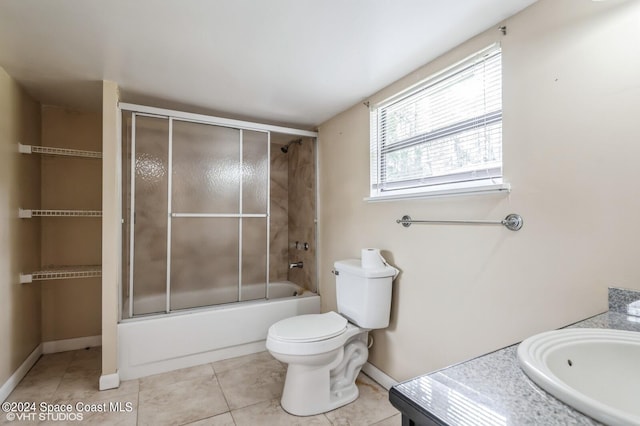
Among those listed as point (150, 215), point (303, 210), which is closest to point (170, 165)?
point (150, 215)

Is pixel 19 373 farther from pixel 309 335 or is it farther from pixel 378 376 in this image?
pixel 378 376

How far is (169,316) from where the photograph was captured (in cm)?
235

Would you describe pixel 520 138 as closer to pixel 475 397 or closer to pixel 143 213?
pixel 475 397

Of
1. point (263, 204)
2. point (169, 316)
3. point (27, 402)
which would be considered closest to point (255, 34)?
point (263, 204)

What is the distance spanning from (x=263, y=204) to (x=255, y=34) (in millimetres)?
1556

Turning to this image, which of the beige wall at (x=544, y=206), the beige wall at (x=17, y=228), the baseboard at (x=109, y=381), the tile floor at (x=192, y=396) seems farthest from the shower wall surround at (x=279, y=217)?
the beige wall at (x=17, y=228)

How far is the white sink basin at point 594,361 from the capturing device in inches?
27.1

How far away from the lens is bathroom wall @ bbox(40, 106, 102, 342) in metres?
→ 2.64

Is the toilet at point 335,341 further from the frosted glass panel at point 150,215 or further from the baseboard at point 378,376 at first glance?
the frosted glass panel at point 150,215

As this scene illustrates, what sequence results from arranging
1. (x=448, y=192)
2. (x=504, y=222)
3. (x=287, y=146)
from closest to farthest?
(x=504, y=222), (x=448, y=192), (x=287, y=146)

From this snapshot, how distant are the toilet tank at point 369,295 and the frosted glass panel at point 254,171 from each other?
116 centimetres

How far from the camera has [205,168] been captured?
2635 millimetres

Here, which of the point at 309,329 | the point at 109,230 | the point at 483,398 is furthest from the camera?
the point at 109,230

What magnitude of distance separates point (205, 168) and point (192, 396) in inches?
67.0
